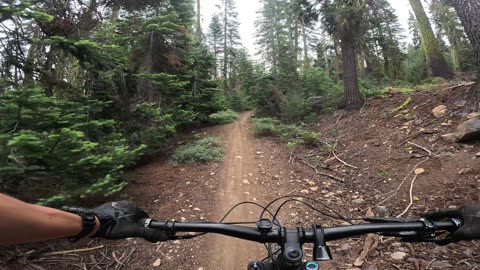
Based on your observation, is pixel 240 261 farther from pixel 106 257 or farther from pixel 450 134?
pixel 450 134

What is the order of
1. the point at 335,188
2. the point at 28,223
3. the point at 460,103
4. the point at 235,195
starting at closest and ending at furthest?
the point at 28,223 → the point at 335,188 → the point at 460,103 → the point at 235,195

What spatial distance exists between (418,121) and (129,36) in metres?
10.3

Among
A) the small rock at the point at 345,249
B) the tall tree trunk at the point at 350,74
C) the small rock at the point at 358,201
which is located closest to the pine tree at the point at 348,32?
the tall tree trunk at the point at 350,74

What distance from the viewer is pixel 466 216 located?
204cm

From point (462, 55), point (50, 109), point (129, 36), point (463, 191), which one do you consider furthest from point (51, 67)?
point (462, 55)

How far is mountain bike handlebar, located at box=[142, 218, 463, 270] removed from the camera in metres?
1.75

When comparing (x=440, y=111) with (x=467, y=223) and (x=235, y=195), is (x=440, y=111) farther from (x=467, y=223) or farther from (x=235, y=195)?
(x=467, y=223)

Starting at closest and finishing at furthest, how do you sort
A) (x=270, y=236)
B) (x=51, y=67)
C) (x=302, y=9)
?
(x=270, y=236) → (x=51, y=67) → (x=302, y=9)

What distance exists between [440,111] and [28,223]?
897 cm

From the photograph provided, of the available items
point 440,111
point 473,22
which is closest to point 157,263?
point 440,111

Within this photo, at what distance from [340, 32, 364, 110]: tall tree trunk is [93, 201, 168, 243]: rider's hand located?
11.2 m

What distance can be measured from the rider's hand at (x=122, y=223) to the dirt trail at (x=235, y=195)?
3.27m

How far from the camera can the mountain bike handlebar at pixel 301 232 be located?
1.75 meters

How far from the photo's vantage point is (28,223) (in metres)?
1.26
